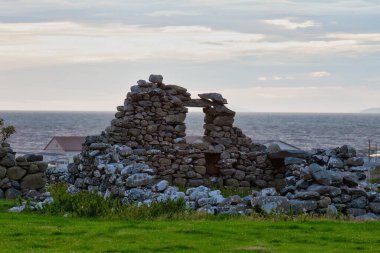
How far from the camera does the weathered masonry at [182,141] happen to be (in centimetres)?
2973

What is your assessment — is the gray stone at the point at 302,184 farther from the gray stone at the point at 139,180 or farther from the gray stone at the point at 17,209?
the gray stone at the point at 17,209

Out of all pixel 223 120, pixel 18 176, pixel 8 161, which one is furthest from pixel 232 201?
pixel 223 120

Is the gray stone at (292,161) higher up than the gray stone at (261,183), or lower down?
higher up

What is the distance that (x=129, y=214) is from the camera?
19766 millimetres

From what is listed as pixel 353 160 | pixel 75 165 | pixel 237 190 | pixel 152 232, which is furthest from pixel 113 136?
pixel 152 232

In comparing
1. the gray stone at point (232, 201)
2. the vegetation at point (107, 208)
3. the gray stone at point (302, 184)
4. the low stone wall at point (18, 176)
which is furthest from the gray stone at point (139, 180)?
→ the low stone wall at point (18, 176)

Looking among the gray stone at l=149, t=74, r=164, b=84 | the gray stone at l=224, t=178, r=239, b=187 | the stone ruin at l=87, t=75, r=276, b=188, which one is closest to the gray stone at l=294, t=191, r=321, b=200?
the stone ruin at l=87, t=75, r=276, b=188

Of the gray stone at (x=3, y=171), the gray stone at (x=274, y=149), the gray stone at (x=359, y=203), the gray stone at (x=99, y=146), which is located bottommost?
the gray stone at (x=359, y=203)

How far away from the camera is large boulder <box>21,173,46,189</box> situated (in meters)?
26.5

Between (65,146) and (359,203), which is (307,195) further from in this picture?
(65,146)

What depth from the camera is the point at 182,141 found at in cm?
3019

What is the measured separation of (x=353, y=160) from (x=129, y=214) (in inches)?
368

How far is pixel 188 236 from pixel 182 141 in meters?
13.9

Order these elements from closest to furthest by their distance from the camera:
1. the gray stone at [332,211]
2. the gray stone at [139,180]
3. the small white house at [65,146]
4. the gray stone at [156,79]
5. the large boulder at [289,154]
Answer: the gray stone at [332,211]
the gray stone at [139,180]
the large boulder at [289,154]
the gray stone at [156,79]
the small white house at [65,146]
